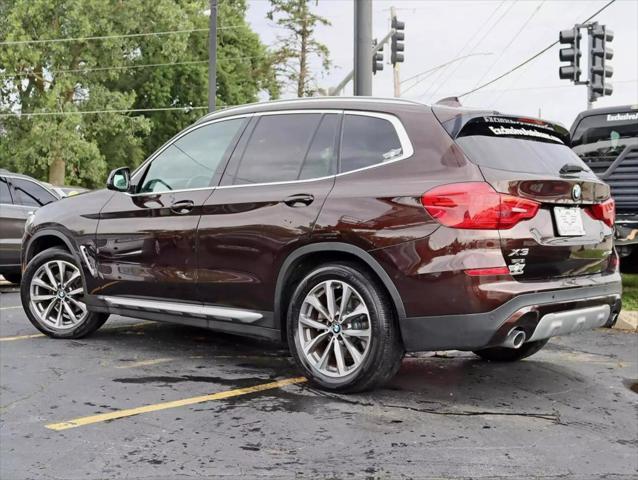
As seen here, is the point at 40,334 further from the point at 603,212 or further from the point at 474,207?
the point at 603,212

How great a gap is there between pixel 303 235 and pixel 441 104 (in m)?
1.22

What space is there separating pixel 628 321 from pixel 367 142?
13.6 ft

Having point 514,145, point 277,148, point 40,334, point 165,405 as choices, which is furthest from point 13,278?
point 514,145

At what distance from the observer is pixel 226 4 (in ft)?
149

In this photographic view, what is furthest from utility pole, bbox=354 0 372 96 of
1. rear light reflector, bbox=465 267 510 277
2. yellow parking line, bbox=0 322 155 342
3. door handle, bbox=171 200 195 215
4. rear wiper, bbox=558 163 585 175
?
rear light reflector, bbox=465 267 510 277

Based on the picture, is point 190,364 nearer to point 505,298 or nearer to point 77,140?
point 505,298

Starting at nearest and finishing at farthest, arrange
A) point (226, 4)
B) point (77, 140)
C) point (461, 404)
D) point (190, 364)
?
point (461, 404) → point (190, 364) → point (77, 140) → point (226, 4)

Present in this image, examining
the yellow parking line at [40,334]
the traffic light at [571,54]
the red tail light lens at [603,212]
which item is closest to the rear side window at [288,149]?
the red tail light lens at [603,212]

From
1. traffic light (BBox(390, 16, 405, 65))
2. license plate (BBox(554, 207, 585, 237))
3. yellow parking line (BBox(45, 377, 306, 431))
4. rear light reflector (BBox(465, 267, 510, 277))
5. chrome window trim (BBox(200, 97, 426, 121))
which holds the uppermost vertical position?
traffic light (BBox(390, 16, 405, 65))

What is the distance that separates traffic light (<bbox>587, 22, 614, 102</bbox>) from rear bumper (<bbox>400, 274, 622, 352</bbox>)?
14.2 meters

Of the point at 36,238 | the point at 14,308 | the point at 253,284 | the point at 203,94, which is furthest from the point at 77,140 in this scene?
the point at 253,284

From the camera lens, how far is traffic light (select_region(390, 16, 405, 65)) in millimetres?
20594

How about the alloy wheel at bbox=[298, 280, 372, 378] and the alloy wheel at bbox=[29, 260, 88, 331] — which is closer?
the alloy wheel at bbox=[298, 280, 372, 378]

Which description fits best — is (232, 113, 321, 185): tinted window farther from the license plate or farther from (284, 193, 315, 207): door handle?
the license plate
